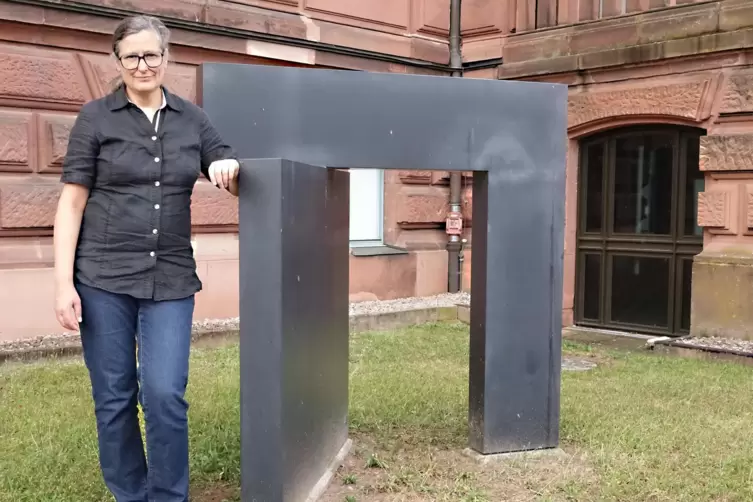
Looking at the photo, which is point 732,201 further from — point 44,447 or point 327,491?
point 44,447

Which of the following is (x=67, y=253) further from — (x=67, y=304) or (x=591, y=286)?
(x=591, y=286)

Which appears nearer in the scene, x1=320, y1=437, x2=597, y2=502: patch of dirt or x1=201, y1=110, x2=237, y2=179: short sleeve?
x1=201, y1=110, x2=237, y2=179: short sleeve

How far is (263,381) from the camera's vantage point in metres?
2.81

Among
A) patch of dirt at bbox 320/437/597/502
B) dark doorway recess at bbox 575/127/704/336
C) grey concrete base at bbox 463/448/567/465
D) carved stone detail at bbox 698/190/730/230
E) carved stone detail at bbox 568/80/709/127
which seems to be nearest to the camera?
patch of dirt at bbox 320/437/597/502

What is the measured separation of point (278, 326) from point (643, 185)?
268 inches

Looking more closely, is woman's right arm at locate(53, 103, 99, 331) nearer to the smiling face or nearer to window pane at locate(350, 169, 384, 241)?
the smiling face

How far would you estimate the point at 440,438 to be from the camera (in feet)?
13.6

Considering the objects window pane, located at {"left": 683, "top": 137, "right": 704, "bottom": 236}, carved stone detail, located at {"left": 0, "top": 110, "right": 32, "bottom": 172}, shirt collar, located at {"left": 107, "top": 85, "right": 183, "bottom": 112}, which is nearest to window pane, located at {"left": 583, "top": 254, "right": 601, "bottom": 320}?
window pane, located at {"left": 683, "top": 137, "right": 704, "bottom": 236}

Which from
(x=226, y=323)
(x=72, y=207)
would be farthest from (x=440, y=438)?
(x=226, y=323)

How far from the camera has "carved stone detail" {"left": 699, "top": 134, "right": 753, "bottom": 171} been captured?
7.54 m

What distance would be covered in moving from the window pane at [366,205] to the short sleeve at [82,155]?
714 cm

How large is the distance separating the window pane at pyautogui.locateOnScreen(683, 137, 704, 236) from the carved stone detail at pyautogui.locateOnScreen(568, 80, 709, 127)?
1.49 feet

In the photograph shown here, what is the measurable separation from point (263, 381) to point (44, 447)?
5.63 ft

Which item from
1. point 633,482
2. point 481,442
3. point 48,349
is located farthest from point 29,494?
point 48,349
